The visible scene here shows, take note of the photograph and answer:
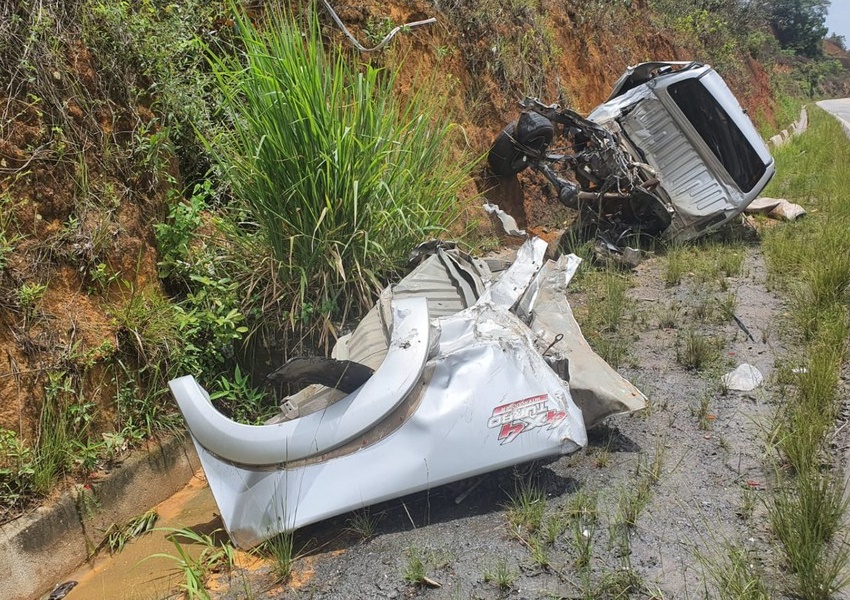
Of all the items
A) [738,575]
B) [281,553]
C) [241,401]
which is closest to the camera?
[738,575]

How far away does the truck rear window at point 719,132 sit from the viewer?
674 cm

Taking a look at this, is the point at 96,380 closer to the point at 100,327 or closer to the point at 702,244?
the point at 100,327

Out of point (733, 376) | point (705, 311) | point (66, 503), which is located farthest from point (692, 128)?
point (66, 503)

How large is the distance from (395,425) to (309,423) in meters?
0.33

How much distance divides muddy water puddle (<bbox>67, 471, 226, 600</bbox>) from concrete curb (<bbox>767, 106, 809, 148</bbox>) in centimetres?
1501

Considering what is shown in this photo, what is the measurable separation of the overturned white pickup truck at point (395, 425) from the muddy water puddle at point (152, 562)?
0.33 meters

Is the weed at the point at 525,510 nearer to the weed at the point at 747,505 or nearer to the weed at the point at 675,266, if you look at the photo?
the weed at the point at 747,505

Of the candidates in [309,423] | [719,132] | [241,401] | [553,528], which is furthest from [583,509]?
[719,132]

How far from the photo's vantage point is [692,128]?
686 centimetres

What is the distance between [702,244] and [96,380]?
5824 millimetres

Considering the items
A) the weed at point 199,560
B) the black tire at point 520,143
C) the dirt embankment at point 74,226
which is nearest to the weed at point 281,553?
the weed at point 199,560

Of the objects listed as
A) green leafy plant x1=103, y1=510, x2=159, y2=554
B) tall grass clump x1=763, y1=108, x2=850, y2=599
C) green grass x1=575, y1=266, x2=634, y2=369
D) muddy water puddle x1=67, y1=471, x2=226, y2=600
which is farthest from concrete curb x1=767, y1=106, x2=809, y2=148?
green leafy plant x1=103, y1=510, x2=159, y2=554

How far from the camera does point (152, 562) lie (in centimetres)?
287

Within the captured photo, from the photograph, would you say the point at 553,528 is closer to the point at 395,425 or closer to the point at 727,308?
the point at 395,425
